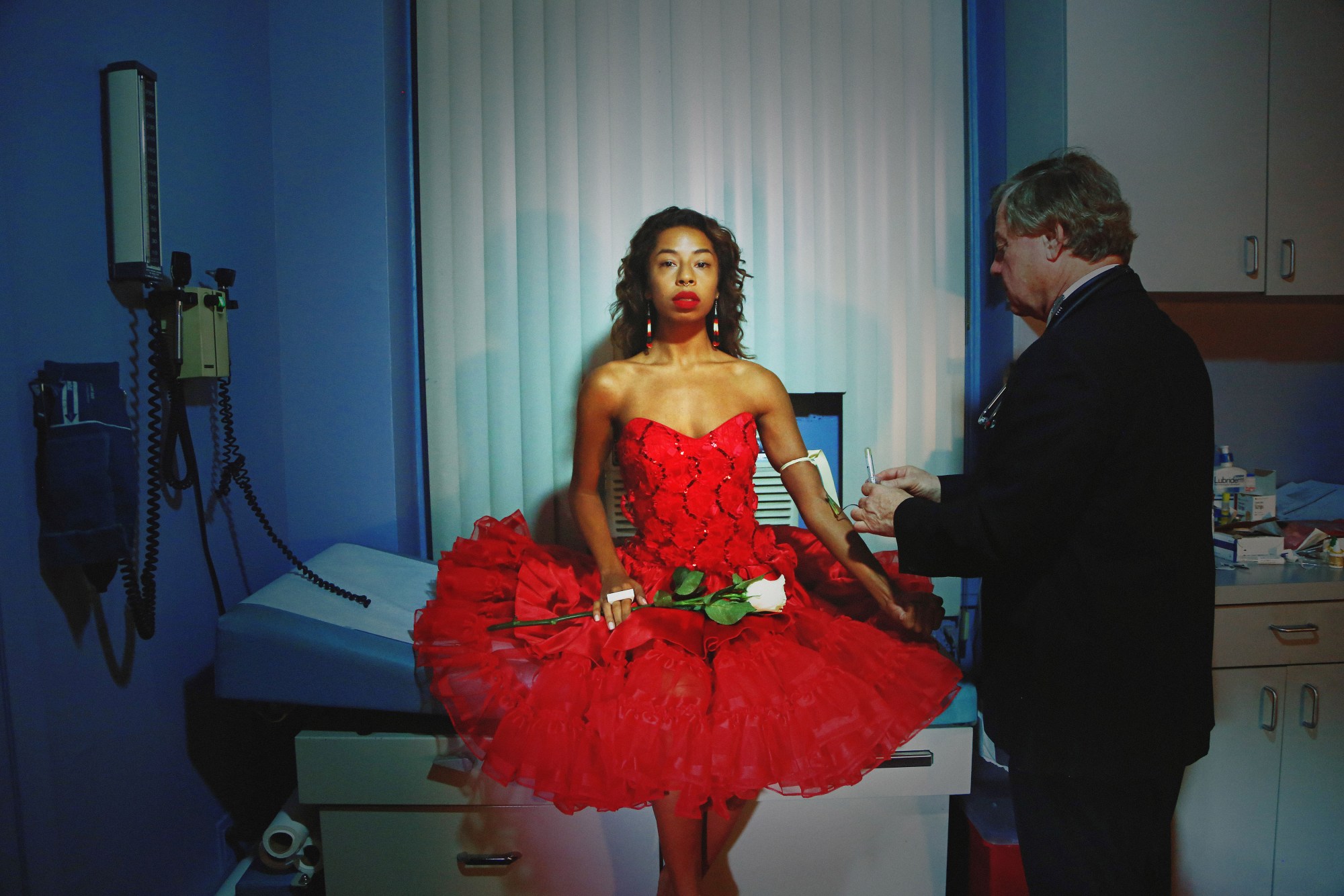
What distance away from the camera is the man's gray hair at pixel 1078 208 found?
3.99ft

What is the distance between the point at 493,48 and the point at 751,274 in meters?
1.05

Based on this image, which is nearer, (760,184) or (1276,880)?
(1276,880)

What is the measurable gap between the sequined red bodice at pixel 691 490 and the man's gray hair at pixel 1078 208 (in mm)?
752

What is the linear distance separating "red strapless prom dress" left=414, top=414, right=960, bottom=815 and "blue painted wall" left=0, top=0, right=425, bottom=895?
1.96 ft

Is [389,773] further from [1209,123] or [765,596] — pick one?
[1209,123]

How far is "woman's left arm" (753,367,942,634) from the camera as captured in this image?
1.50 meters

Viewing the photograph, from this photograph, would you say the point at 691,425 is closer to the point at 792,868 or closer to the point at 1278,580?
the point at 792,868

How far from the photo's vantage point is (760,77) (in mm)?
2277

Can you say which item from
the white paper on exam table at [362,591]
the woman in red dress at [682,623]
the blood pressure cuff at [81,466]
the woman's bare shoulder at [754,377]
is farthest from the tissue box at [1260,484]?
the blood pressure cuff at [81,466]

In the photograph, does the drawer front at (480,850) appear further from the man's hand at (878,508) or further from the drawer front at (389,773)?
the man's hand at (878,508)

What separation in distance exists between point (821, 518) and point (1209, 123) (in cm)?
163

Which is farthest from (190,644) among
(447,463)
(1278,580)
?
(1278,580)

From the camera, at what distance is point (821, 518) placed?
165cm

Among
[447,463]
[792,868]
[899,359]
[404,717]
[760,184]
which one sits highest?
[760,184]
